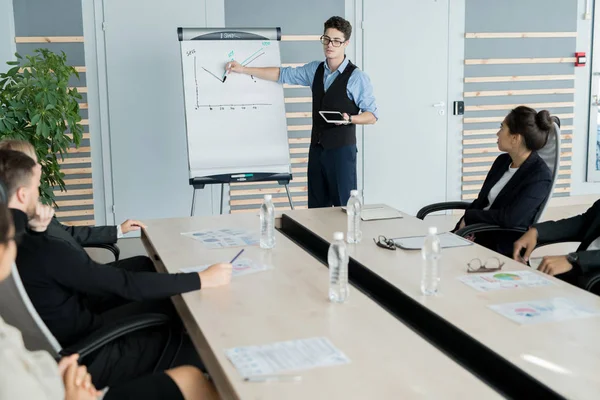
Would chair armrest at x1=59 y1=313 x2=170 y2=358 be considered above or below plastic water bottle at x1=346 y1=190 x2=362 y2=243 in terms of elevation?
below

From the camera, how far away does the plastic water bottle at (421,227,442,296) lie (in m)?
2.25

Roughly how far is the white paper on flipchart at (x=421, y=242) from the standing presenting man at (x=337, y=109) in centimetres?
169

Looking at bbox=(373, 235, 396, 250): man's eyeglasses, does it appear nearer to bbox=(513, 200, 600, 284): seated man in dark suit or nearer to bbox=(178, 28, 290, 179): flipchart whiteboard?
bbox=(513, 200, 600, 284): seated man in dark suit

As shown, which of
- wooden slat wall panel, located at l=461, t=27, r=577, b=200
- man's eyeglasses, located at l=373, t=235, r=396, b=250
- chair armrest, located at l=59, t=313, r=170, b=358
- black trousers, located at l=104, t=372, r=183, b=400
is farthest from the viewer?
wooden slat wall panel, located at l=461, t=27, r=577, b=200

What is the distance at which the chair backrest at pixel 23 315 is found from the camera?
191 centimetres

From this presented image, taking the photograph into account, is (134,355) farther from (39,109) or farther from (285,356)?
(39,109)

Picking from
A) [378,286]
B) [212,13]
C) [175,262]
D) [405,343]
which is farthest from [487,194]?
[212,13]

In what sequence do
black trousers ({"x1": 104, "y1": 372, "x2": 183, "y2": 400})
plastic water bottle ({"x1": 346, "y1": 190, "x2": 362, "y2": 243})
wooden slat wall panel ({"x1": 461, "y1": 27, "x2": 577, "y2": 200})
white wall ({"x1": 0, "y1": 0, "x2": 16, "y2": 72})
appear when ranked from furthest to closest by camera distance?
1. wooden slat wall panel ({"x1": 461, "y1": 27, "x2": 577, "y2": 200})
2. white wall ({"x1": 0, "y1": 0, "x2": 16, "y2": 72})
3. plastic water bottle ({"x1": 346, "y1": 190, "x2": 362, "y2": 243})
4. black trousers ({"x1": 104, "y1": 372, "x2": 183, "y2": 400})

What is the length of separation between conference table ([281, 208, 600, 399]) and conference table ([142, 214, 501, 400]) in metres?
0.13

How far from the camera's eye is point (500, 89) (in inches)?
252

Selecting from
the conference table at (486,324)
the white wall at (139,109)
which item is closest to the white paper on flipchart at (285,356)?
the conference table at (486,324)

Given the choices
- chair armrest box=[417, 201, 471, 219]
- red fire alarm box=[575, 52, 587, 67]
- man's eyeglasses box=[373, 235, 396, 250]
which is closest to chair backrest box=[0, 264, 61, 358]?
man's eyeglasses box=[373, 235, 396, 250]

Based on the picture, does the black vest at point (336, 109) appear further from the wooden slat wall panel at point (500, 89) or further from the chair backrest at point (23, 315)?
the chair backrest at point (23, 315)

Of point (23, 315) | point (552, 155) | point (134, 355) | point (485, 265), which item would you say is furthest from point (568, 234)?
point (23, 315)
